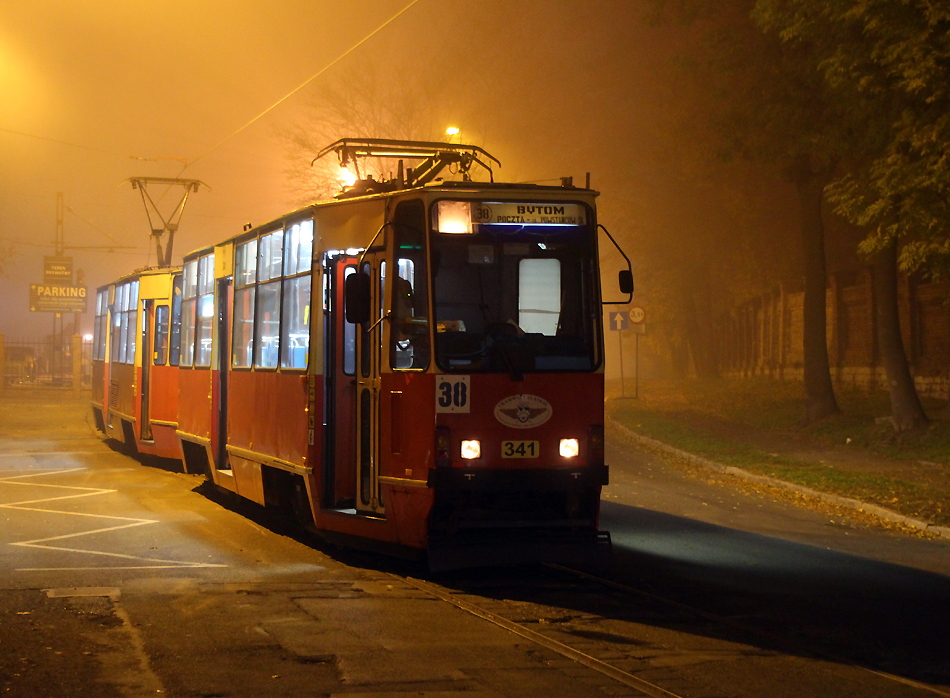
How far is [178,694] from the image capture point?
5668 millimetres

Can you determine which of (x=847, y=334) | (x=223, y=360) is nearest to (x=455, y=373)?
(x=223, y=360)

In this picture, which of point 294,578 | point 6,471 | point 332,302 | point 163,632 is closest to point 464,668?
point 163,632

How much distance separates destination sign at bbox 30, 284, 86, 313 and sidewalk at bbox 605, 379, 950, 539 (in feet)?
177

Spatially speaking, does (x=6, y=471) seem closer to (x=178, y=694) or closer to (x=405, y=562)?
(x=405, y=562)

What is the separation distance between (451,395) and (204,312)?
23.9 feet

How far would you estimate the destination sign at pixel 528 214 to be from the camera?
357 inches

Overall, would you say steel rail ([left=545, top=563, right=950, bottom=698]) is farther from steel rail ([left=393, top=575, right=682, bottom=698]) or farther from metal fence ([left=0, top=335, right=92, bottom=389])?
metal fence ([left=0, top=335, right=92, bottom=389])

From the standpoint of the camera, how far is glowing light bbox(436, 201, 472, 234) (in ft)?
29.6

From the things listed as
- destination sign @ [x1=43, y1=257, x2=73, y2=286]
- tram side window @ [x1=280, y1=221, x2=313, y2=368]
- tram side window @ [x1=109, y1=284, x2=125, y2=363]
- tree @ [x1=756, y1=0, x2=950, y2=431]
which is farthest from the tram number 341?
destination sign @ [x1=43, y1=257, x2=73, y2=286]

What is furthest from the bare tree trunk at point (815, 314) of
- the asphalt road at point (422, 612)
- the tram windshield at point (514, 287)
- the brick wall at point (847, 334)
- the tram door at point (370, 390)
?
the tram door at point (370, 390)

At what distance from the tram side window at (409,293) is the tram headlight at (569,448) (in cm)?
129

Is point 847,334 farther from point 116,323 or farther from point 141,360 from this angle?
point 141,360

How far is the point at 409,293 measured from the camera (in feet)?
30.0

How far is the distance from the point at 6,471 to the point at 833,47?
53.6 feet
